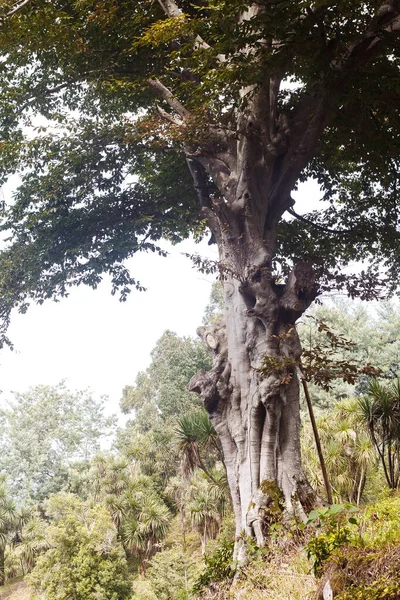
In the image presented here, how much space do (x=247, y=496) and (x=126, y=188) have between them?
791cm

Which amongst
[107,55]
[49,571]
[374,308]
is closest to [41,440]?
[49,571]

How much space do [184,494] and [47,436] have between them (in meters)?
22.4

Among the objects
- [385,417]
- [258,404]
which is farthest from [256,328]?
[385,417]

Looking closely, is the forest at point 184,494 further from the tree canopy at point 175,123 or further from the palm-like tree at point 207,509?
the tree canopy at point 175,123

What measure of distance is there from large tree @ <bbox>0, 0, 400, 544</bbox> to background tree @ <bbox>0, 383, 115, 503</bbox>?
81.7 feet

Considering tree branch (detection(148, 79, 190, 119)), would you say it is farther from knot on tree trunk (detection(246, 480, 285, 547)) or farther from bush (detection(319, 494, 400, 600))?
bush (detection(319, 494, 400, 600))

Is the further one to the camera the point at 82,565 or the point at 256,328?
the point at 82,565

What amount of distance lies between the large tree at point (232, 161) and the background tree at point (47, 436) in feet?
81.7

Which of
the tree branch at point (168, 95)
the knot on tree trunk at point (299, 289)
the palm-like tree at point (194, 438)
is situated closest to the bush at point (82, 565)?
the palm-like tree at point (194, 438)

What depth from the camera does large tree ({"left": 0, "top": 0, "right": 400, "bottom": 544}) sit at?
19.2 ft

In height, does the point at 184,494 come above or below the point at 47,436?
below

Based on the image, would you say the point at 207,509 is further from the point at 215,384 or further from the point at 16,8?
the point at 16,8

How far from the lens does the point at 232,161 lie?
795 cm

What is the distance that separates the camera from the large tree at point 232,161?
5867mm
